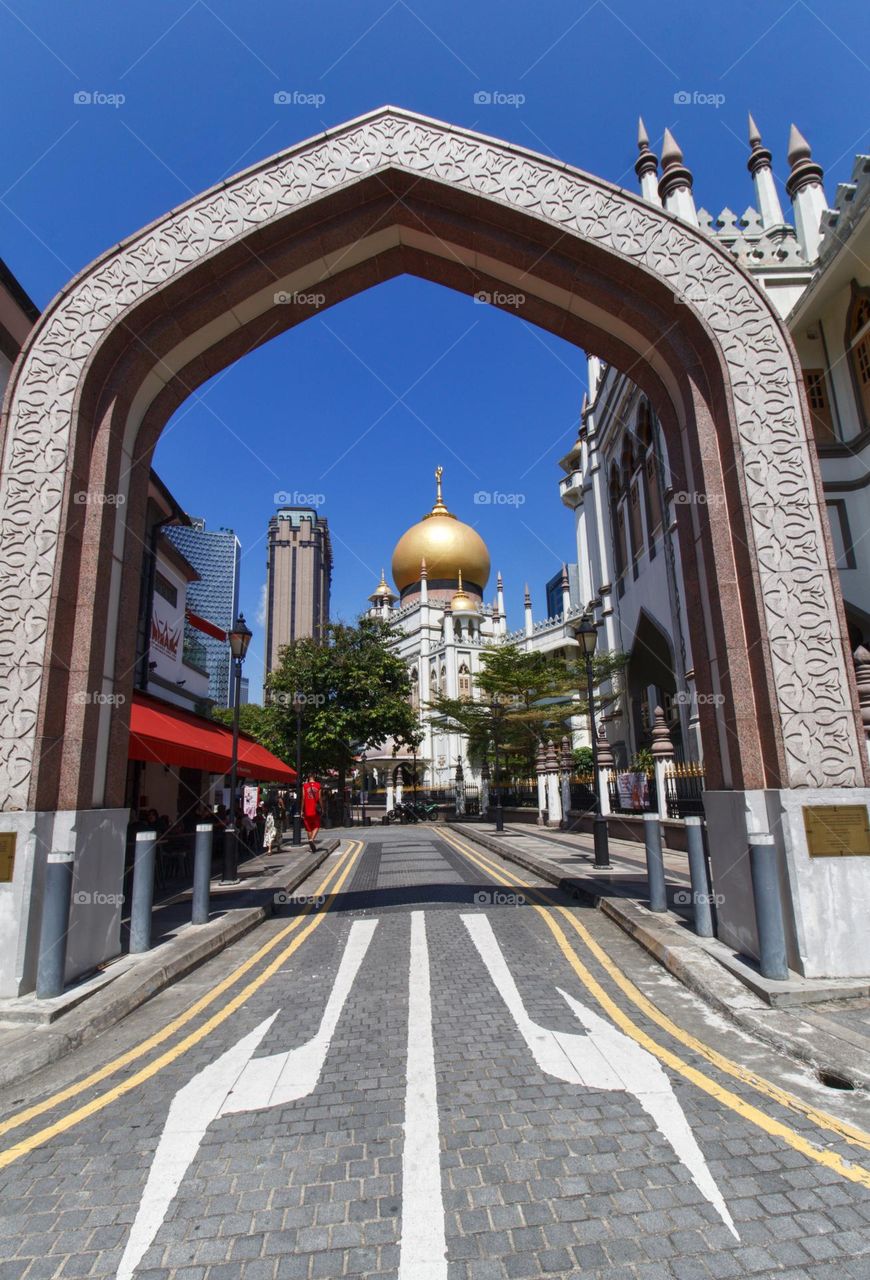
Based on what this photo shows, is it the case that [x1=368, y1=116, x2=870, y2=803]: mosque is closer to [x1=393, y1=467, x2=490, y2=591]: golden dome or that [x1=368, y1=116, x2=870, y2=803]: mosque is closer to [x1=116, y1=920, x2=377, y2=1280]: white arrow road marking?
[x1=116, y1=920, x2=377, y2=1280]: white arrow road marking

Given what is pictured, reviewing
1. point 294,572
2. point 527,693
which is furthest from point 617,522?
point 294,572

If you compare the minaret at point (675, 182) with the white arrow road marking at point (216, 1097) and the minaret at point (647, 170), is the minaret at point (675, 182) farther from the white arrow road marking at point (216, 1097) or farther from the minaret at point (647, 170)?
the white arrow road marking at point (216, 1097)

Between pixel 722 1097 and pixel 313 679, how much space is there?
31765 millimetres

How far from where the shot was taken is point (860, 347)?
15.6 meters

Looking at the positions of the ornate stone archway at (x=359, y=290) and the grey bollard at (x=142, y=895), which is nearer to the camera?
the ornate stone archway at (x=359, y=290)

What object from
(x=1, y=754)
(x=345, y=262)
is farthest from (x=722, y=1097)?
(x=345, y=262)

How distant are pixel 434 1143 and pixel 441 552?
62.3 meters

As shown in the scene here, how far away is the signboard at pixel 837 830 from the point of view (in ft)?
18.1

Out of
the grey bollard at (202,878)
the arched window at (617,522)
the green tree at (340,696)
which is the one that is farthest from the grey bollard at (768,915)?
the green tree at (340,696)

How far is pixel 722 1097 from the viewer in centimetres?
366

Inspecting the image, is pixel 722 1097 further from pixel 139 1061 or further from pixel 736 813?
pixel 139 1061

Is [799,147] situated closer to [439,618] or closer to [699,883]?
[699,883]

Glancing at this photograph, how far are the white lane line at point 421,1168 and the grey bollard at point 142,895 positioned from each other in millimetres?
3207

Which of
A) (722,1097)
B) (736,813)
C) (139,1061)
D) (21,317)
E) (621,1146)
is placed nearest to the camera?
(621,1146)
